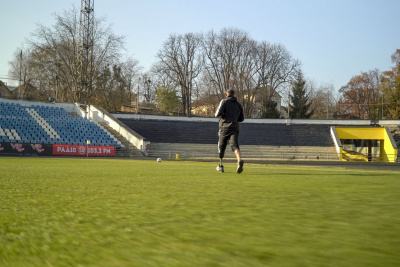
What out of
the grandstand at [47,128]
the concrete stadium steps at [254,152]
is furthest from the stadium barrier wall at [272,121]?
the grandstand at [47,128]

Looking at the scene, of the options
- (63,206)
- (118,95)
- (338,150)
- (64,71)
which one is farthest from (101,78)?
(63,206)

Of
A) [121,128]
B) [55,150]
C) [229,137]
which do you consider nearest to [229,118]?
[229,137]

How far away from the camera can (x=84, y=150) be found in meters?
32.7

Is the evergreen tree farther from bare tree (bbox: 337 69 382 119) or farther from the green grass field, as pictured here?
the green grass field

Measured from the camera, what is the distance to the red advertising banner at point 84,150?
31.6 m

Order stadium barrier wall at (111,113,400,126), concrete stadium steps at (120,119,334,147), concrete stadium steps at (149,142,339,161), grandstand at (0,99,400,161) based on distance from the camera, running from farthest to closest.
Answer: stadium barrier wall at (111,113,400,126)
concrete stadium steps at (120,119,334,147)
concrete stadium steps at (149,142,339,161)
grandstand at (0,99,400,161)

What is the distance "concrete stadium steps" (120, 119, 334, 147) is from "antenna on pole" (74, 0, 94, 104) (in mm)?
7900

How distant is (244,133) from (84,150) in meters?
20.7

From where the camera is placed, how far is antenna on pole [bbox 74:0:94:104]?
158ft

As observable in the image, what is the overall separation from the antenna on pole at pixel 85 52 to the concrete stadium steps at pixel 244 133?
311 inches

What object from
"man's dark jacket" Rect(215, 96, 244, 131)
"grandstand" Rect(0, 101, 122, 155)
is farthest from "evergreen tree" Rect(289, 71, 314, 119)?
"man's dark jacket" Rect(215, 96, 244, 131)

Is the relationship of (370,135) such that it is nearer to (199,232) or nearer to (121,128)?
(121,128)

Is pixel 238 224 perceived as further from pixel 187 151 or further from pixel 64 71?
pixel 64 71

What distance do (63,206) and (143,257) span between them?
1765 millimetres
